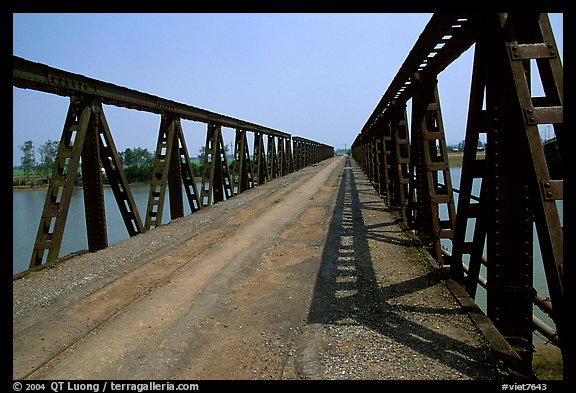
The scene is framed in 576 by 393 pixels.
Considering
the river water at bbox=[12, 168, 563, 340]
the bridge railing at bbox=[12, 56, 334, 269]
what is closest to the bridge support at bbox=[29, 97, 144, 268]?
Result: the bridge railing at bbox=[12, 56, 334, 269]

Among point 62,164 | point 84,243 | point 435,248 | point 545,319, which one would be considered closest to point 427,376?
point 435,248

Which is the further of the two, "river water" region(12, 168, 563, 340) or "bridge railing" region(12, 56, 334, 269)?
"river water" region(12, 168, 563, 340)

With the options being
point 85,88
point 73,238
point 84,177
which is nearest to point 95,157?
point 84,177

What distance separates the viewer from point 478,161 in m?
5.12

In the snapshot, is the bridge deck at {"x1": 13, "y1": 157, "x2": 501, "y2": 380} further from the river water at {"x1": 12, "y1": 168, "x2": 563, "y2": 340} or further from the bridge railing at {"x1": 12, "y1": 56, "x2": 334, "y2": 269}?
the river water at {"x1": 12, "y1": 168, "x2": 563, "y2": 340}

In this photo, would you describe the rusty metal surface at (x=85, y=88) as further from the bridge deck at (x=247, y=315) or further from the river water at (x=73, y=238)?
the river water at (x=73, y=238)

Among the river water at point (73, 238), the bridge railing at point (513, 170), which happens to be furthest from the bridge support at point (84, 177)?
the bridge railing at point (513, 170)

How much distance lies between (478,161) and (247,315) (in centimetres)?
384

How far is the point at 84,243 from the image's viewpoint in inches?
664

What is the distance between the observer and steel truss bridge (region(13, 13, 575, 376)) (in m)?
3.54

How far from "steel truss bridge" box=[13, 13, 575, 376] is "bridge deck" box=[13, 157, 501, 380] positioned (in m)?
0.63

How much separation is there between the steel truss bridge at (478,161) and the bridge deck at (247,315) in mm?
635

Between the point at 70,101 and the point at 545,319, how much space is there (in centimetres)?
1466
